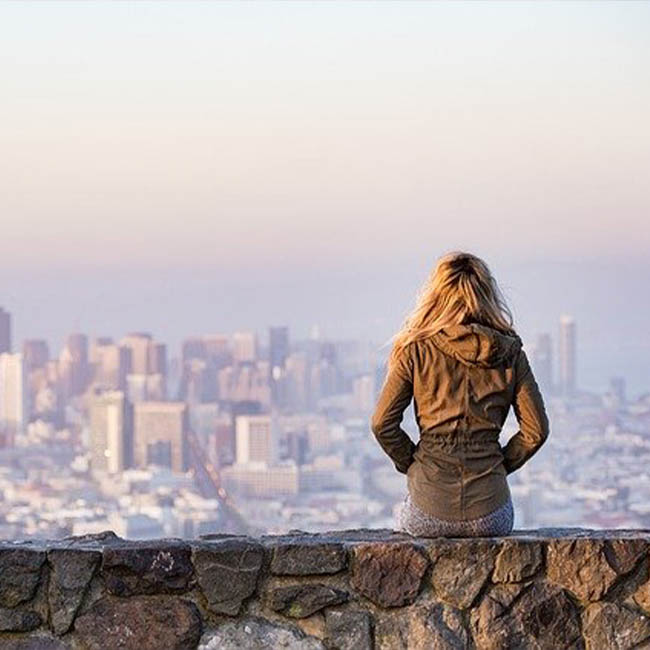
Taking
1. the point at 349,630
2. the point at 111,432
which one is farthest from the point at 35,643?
the point at 111,432

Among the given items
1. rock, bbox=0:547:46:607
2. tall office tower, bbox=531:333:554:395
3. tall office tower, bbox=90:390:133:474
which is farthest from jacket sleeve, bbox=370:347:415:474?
tall office tower, bbox=90:390:133:474

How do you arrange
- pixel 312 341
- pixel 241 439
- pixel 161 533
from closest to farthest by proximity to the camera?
1. pixel 161 533
2. pixel 241 439
3. pixel 312 341

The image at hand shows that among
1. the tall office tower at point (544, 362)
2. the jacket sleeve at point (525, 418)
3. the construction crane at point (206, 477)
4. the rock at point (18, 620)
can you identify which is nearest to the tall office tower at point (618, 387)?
the tall office tower at point (544, 362)

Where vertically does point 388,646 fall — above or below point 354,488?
above

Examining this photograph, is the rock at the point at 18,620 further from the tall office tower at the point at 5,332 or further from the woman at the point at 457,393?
the tall office tower at the point at 5,332

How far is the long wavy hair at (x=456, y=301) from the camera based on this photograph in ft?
20.9

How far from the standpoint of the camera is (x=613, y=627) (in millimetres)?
6320

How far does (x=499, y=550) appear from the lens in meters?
6.27

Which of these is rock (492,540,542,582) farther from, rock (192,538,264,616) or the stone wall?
rock (192,538,264,616)

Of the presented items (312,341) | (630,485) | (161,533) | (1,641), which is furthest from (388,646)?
(312,341)

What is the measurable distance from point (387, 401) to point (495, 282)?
1.66 ft

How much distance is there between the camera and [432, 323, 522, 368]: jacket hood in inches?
249

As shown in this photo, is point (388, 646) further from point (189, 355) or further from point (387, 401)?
point (189, 355)

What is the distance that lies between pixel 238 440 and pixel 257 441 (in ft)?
5.58
